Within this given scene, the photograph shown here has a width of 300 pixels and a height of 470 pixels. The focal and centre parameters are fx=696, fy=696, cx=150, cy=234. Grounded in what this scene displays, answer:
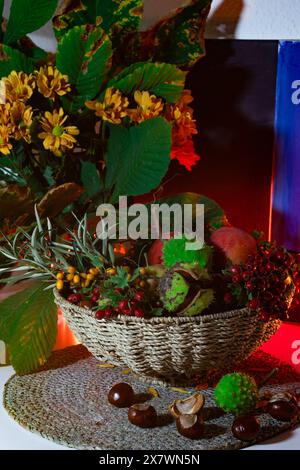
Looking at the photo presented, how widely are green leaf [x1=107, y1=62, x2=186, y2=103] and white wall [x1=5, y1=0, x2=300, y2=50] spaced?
→ 210 millimetres

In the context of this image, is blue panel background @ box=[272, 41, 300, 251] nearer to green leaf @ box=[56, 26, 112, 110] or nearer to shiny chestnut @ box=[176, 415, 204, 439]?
green leaf @ box=[56, 26, 112, 110]

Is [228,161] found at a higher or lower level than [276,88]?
lower

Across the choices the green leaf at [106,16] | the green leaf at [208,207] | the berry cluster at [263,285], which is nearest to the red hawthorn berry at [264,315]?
the berry cluster at [263,285]

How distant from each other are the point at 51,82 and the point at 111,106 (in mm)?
101

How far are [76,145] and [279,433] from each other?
0.57m

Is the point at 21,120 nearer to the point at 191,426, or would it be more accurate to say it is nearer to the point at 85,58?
the point at 85,58

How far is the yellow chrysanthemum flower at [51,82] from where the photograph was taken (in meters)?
1.09

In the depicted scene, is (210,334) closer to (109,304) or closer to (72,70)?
(109,304)

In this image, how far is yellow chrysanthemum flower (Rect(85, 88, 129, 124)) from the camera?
110 centimetres

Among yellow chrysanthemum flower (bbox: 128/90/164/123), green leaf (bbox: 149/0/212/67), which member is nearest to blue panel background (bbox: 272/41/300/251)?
green leaf (bbox: 149/0/212/67)

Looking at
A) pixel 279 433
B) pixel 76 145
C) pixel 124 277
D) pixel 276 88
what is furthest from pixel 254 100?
pixel 279 433

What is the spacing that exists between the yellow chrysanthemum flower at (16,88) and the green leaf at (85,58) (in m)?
0.07

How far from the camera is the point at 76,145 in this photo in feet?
3.85

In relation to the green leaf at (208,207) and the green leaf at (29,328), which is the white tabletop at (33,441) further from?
the green leaf at (208,207)
